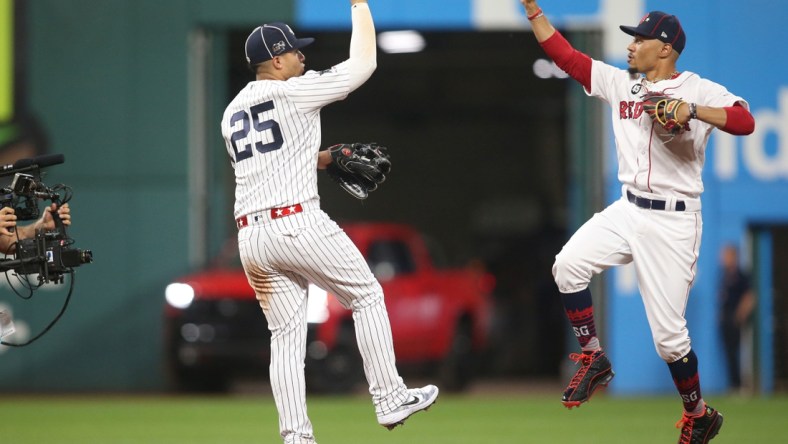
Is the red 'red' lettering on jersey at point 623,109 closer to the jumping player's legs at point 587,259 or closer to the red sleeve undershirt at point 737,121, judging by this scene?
the jumping player's legs at point 587,259

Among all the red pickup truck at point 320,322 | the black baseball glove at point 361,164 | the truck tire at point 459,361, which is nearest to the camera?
the black baseball glove at point 361,164

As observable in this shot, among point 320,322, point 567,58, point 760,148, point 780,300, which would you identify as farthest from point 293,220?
point 780,300

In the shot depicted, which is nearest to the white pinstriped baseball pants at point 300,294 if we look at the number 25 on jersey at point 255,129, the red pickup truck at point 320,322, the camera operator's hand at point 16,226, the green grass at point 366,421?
the number 25 on jersey at point 255,129

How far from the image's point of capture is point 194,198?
1708cm

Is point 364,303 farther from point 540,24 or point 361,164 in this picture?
point 540,24

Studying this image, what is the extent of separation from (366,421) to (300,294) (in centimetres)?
514

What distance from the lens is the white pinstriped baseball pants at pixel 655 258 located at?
772 centimetres

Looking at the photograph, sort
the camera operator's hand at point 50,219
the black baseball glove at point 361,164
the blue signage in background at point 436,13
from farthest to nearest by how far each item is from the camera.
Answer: the blue signage in background at point 436,13 < the black baseball glove at point 361,164 < the camera operator's hand at point 50,219

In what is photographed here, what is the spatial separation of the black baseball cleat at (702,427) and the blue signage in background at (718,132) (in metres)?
8.56

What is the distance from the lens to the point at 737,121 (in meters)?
7.30

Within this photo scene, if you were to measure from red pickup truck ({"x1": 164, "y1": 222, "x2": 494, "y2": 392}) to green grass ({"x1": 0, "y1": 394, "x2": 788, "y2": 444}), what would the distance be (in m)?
0.42

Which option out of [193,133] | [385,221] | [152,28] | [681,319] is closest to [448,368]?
[193,133]

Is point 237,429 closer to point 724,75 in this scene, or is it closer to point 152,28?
point 152,28

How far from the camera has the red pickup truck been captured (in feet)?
47.6
